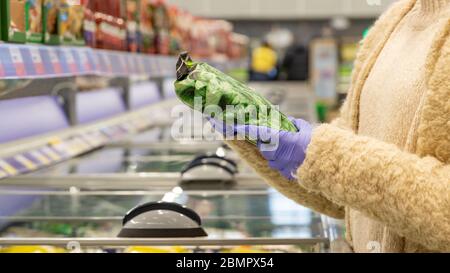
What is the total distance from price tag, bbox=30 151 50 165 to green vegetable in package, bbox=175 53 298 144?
4.97 feet

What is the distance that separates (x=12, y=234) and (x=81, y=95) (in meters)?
2.08

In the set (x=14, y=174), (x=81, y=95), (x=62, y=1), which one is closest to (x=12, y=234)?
(x=14, y=174)

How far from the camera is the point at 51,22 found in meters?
2.27

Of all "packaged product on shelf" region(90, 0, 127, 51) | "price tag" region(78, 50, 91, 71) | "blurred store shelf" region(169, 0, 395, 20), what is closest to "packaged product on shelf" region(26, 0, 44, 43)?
"price tag" region(78, 50, 91, 71)

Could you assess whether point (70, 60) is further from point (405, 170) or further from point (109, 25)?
point (405, 170)

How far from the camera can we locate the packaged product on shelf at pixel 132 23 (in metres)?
3.51

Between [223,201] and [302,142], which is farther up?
[302,142]

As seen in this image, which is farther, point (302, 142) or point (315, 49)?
point (315, 49)

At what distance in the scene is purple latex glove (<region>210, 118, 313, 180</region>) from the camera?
1.11 meters

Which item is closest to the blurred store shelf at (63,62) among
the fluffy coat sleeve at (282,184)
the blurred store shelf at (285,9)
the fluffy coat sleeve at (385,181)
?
the fluffy coat sleeve at (282,184)

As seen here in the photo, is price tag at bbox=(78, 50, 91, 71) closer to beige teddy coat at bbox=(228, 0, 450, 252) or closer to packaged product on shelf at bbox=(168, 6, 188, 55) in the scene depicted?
beige teddy coat at bbox=(228, 0, 450, 252)

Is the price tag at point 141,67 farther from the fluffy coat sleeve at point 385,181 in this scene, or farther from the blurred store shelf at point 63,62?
the fluffy coat sleeve at point 385,181

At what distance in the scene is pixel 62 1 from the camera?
2.43 meters
